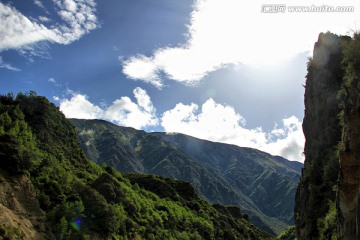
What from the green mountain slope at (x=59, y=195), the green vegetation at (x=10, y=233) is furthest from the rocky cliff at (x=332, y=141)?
the green mountain slope at (x=59, y=195)

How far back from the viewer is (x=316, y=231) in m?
39.1

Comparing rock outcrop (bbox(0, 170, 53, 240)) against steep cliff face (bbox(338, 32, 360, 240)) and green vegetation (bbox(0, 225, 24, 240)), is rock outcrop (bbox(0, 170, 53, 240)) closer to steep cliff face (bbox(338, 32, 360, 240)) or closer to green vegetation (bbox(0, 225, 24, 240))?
green vegetation (bbox(0, 225, 24, 240))

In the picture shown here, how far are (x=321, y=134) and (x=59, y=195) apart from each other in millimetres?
32942

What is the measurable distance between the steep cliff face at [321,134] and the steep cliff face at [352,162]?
13691 mm

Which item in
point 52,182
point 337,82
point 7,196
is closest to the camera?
point 7,196

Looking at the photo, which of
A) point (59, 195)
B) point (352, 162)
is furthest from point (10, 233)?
point (352, 162)

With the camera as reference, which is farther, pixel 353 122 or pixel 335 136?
pixel 335 136

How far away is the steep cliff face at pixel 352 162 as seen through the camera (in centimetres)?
2073

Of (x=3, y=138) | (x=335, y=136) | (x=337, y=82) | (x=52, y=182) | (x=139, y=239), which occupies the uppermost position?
(x=337, y=82)

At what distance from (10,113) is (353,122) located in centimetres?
4653

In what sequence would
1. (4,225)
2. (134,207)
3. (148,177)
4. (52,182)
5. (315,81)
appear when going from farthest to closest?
(148,177)
(134,207)
(315,81)
(52,182)
(4,225)

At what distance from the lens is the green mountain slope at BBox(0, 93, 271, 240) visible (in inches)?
1357

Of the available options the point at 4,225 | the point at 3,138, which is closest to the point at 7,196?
the point at 4,225

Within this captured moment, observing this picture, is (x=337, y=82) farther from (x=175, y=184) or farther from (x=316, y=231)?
(x=175, y=184)
